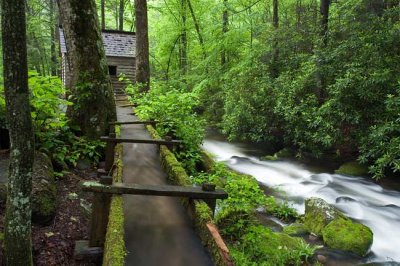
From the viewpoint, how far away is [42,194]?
197 inches

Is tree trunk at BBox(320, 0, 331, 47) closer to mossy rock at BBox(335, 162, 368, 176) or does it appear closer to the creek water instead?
mossy rock at BBox(335, 162, 368, 176)

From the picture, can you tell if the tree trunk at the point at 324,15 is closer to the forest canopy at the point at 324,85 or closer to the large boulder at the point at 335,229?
the forest canopy at the point at 324,85

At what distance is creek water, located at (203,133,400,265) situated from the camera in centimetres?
816

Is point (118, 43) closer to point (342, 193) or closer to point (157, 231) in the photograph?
point (342, 193)

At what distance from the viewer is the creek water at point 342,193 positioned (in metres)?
8.16

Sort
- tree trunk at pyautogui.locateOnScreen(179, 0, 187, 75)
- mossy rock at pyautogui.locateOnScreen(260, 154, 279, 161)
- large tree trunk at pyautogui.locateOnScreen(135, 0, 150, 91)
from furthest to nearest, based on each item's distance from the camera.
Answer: tree trunk at pyautogui.locateOnScreen(179, 0, 187, 75), mossy rock at pyautogui.locateOnScreen(260, 154, 279, 161), large tree trunk at pyautogui.locateOnScreen(135, 0, 150, 91)

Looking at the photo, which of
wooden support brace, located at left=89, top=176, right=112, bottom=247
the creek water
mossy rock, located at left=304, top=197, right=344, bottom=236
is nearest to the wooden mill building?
the creek water

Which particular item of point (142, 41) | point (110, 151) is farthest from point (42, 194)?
point (142, 41)

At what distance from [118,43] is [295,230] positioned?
750 inches

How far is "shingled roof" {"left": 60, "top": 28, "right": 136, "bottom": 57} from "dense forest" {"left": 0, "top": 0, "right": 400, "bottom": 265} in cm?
547

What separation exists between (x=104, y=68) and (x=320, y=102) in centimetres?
898

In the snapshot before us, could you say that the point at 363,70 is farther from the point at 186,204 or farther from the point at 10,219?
the point at 10,219

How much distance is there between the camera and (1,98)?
6.26 meters

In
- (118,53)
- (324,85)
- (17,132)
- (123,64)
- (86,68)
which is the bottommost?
(17,132)
